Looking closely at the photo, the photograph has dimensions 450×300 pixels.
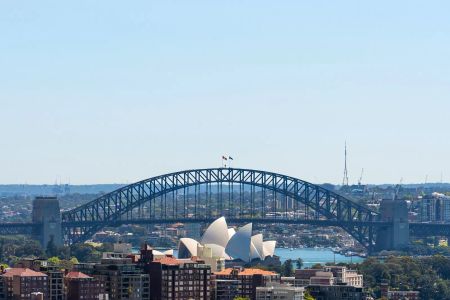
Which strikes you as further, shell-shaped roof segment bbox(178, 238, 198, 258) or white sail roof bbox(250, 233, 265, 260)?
white sail roof bbox(250, 233, 265, 260)

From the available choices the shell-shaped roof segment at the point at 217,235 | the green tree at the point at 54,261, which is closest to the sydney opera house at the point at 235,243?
the shell-shaped roof segment at the point at 217,235

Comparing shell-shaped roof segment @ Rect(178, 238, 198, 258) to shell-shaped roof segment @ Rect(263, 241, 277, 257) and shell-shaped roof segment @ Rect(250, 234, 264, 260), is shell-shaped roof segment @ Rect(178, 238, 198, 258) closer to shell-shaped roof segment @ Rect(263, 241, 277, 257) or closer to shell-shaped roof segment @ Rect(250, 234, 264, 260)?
shell-shaped roof segment @ Rect(250, 234, 264, 260)

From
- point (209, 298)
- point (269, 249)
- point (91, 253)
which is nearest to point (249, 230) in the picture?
point (269, 249)

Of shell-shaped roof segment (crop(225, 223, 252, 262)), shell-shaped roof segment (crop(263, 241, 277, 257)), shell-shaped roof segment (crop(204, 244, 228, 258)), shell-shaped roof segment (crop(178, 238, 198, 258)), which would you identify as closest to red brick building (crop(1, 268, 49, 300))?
shell-shaped roof segment (crop(178, 238, 198, 258))

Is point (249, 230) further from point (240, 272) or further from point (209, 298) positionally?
point (209, 298)

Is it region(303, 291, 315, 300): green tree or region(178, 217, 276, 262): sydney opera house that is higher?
region(178, 217, 276, 262): sydney opera house

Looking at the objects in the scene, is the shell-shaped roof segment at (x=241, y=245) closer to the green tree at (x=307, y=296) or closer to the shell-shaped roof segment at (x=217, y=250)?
the shell-shaped roof segment at (x=217, y=250)
